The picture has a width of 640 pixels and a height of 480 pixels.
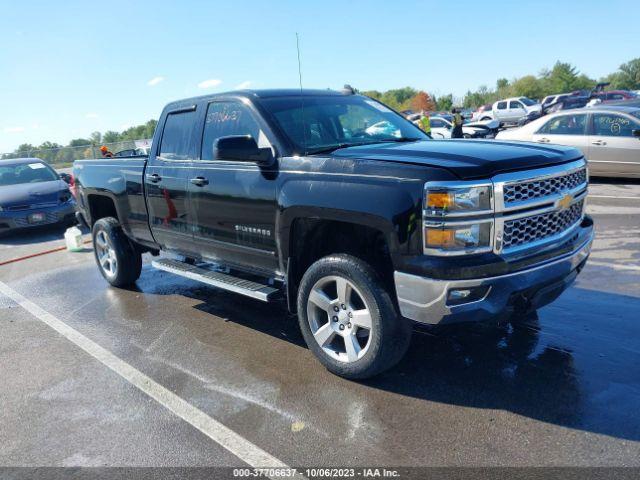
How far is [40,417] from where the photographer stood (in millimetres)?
3539

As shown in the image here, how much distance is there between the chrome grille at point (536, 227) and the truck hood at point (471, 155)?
319 mm

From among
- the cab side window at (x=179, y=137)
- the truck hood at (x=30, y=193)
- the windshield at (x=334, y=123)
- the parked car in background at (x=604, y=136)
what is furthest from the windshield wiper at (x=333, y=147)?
the truck hood at (x=30, y=193)

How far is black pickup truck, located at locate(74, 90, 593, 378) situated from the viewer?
3.05 m

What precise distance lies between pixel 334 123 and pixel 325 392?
2.22 metres

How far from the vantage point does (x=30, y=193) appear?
1076 centimetres

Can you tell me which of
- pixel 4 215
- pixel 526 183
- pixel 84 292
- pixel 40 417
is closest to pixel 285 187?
pixel 526 183

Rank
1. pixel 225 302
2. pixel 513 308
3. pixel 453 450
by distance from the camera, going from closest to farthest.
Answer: pixel 453 450, pixel 513 308, pixel 225 302

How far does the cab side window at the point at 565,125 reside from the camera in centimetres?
1101

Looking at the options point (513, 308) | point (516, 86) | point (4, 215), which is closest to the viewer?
point (513, 308)

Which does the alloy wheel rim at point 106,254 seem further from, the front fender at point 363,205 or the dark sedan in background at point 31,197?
the dark sedan in background at point 31,197

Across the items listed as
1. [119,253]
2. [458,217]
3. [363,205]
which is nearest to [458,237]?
[458,217]

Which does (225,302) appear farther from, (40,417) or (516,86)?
(516,86)

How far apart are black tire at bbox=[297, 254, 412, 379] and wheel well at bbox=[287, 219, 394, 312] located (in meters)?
0.15

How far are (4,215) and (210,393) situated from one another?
8.65 metres
